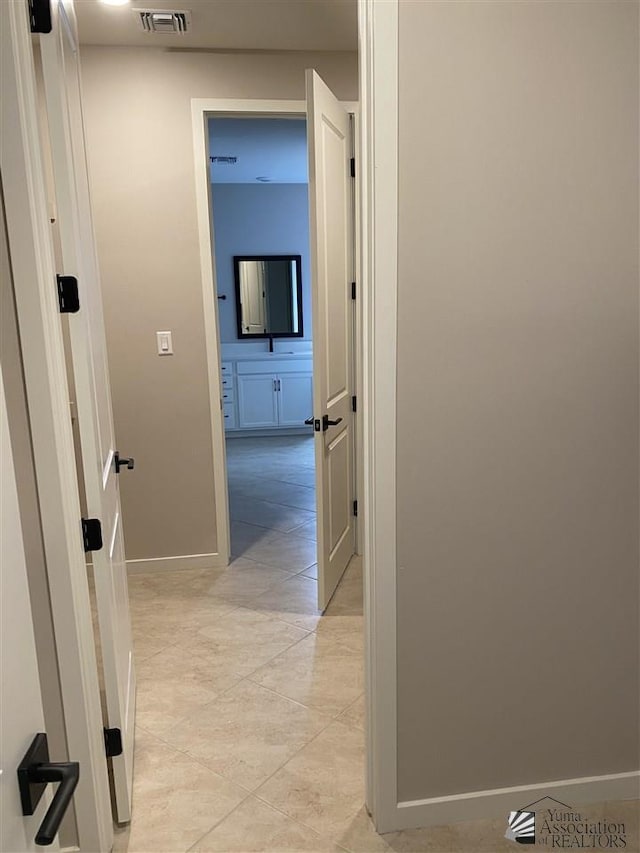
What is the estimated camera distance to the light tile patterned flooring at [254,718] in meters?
1.83

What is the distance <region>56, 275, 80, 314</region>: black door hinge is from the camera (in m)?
1.51

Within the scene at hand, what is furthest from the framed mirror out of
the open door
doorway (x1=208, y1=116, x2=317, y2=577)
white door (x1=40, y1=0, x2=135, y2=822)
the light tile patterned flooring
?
white door (x1=40, y1=0, x2=135, y2=822)

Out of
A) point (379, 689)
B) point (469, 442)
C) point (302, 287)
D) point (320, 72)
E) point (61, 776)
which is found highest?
point (320, 72)

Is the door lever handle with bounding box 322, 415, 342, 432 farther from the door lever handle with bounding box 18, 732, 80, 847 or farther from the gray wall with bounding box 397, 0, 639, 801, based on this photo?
the door lever handle with bounding box 18, 732, 80, 847

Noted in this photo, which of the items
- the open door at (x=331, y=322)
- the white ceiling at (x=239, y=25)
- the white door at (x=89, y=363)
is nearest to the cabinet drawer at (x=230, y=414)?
the open door at (x=331, y=322)

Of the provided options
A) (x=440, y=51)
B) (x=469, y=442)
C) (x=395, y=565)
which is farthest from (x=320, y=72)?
(x=395, y=565)

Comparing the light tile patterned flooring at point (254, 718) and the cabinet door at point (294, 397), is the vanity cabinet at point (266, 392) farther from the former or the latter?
the light tile patterned flooring at point (254, 718)

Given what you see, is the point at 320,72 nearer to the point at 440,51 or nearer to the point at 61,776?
the point at 440,51

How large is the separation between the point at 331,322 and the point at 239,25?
4.27 feet

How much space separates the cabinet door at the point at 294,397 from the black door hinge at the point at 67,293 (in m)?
5.27

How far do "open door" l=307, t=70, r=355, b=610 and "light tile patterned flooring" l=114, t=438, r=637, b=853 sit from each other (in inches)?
13.1

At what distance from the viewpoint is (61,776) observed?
772 millimetres

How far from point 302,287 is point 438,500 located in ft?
18.4

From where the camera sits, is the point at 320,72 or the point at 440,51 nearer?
the point at 440,51
